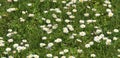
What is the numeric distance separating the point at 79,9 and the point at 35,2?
1.09 m

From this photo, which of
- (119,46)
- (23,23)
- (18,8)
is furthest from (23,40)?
(119,46)

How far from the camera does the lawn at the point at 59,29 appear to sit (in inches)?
315

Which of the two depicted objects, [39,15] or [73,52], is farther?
[39,15]

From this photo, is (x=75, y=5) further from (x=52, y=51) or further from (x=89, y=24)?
(x=52, y=51)

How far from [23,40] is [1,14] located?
1142 millimetres

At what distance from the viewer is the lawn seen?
8008mm

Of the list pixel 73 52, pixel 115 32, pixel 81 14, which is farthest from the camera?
pixel 81 14

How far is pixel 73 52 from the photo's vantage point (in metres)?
7.95

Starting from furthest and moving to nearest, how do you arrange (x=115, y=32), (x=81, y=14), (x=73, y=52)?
(x=81, y=14)
(x=115, y=32)
(x=73, y=52)

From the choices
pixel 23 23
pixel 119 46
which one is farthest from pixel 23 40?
pixel 119 46

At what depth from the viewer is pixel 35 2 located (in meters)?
9.45

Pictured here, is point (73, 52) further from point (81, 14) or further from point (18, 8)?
point (18, 8)

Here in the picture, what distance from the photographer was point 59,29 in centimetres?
857

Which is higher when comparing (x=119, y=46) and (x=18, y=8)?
(x=18, y=8)
